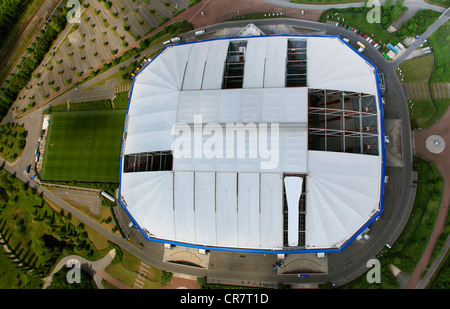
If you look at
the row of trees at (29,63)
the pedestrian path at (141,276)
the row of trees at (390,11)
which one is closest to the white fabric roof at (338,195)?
the row of trees at (390,11)

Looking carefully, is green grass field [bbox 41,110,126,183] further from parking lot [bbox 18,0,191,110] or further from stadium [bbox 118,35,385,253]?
stadium [bbox 118,35,385,253]

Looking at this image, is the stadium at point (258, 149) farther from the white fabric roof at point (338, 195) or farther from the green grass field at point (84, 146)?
the green grass field at point (84, 146)

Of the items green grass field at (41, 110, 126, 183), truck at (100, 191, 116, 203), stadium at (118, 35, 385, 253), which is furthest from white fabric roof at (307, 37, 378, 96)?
truck at (100, 191, 116, 203)

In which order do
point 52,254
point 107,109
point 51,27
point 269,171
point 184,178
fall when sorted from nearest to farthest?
→ point 269,171 → point 184,178 → point 52,254 → point 107,109 → point 51,27

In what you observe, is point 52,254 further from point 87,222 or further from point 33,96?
point 33,96
